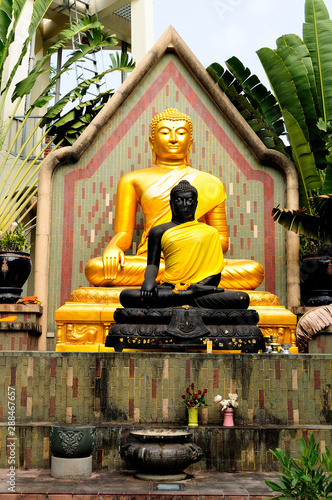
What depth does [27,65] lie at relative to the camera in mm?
11102

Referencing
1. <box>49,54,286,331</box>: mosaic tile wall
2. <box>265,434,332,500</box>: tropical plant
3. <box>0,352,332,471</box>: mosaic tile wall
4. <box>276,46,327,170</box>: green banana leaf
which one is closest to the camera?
<box>265,434,332,500</box>: tropical plant

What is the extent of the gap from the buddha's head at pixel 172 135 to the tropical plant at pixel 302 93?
48.6 inches

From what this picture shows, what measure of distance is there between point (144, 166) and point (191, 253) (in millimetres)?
3099

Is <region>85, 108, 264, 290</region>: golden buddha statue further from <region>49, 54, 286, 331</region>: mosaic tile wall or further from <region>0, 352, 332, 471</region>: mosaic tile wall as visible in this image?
<region>0, 352, 332, 471</region>: mosaic tile wall

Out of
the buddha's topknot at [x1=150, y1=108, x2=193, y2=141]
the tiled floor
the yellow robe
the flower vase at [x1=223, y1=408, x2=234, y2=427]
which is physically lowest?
the tiled floor

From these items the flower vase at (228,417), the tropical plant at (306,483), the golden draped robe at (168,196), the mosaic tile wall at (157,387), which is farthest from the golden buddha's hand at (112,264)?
the tropical plant at (306,483)

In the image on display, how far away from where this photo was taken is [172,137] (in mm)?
8188

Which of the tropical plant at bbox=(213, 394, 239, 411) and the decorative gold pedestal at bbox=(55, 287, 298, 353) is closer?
the tropical plant at bbox=(213, 394, 239, 411)

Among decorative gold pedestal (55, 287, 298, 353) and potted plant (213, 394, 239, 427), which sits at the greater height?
decorative gold pedestal (55, 287, 298, 353)

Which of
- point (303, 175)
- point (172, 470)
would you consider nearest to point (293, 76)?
point (303, 175)

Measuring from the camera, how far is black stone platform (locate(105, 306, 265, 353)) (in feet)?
18.6

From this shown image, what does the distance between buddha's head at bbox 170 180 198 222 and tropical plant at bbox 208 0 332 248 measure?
8.10ft

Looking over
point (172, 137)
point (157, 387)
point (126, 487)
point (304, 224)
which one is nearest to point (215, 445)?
point (157, 387)

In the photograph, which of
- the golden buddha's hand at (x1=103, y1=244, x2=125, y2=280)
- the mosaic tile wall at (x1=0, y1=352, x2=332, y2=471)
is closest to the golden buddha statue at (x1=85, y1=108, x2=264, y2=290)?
the golden buddha's hand at (x1=103, y1=244, x2=125, y2=280)
